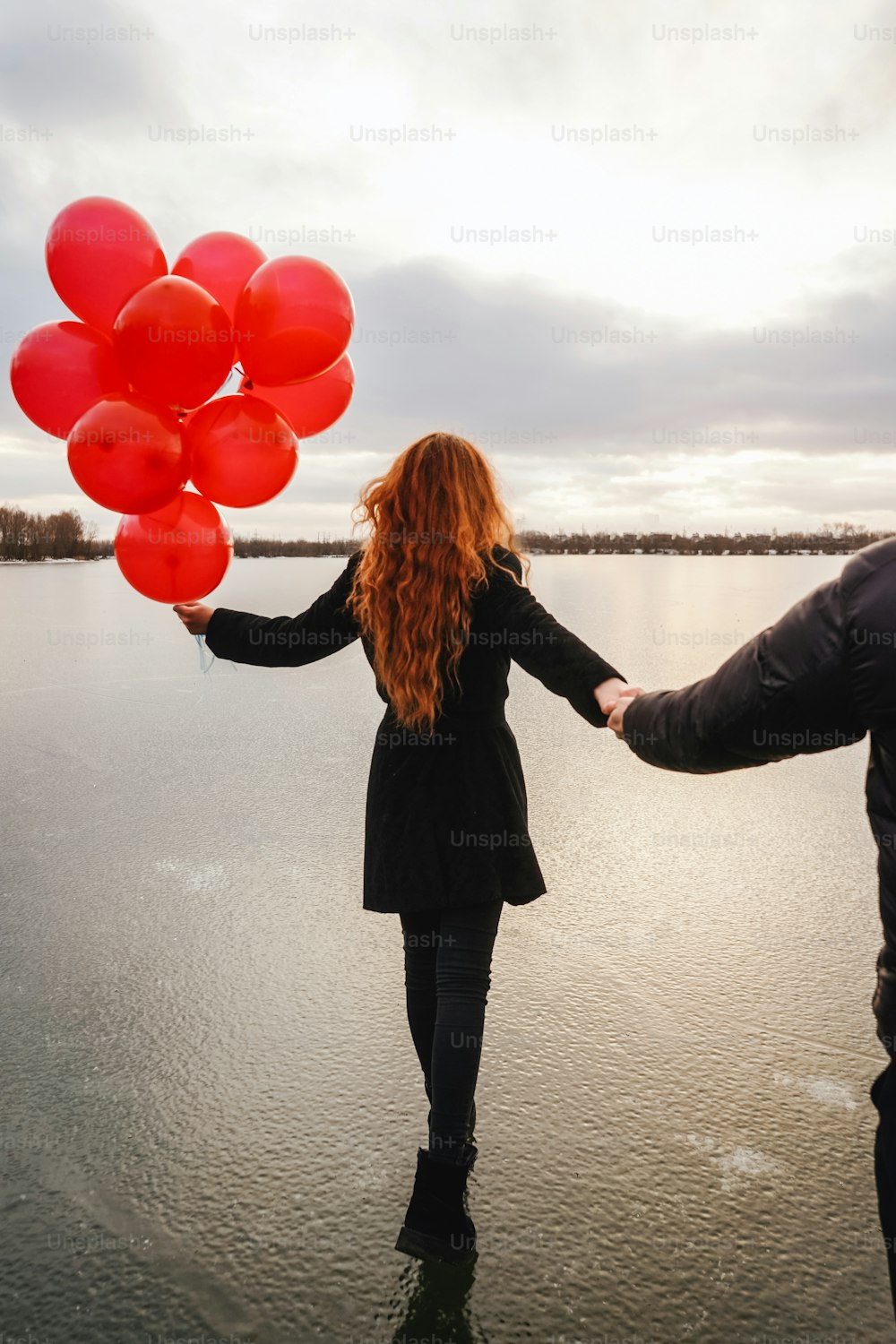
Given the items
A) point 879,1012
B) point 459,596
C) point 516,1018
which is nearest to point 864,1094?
point 516,1018

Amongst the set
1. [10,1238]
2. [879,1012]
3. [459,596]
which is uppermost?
[459,596]

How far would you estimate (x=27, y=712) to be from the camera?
25.2 ft

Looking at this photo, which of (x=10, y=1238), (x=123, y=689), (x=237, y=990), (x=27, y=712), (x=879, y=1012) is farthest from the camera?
(x=123, y=689)

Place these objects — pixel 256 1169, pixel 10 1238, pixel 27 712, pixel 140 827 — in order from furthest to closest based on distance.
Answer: pixel 27 712, pixel 140 827, pixel 256 1169, pixel 10 1238

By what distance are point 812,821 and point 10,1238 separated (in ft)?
13.2

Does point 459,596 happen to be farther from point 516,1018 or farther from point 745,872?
point 745,872

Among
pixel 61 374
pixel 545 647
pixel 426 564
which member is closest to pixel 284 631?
pixel 426 564

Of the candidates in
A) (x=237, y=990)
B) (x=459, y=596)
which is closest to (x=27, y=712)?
(x=237, y=990)

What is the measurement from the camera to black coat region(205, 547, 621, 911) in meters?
2.13

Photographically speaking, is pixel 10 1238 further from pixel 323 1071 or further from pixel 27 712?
pixel 27 712

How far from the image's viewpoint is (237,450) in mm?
2840

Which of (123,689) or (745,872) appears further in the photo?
(123,689)

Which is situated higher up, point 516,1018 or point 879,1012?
point 879,1012

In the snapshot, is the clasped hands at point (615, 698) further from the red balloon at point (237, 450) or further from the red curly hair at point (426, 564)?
the red balloon at point (237, 450)
